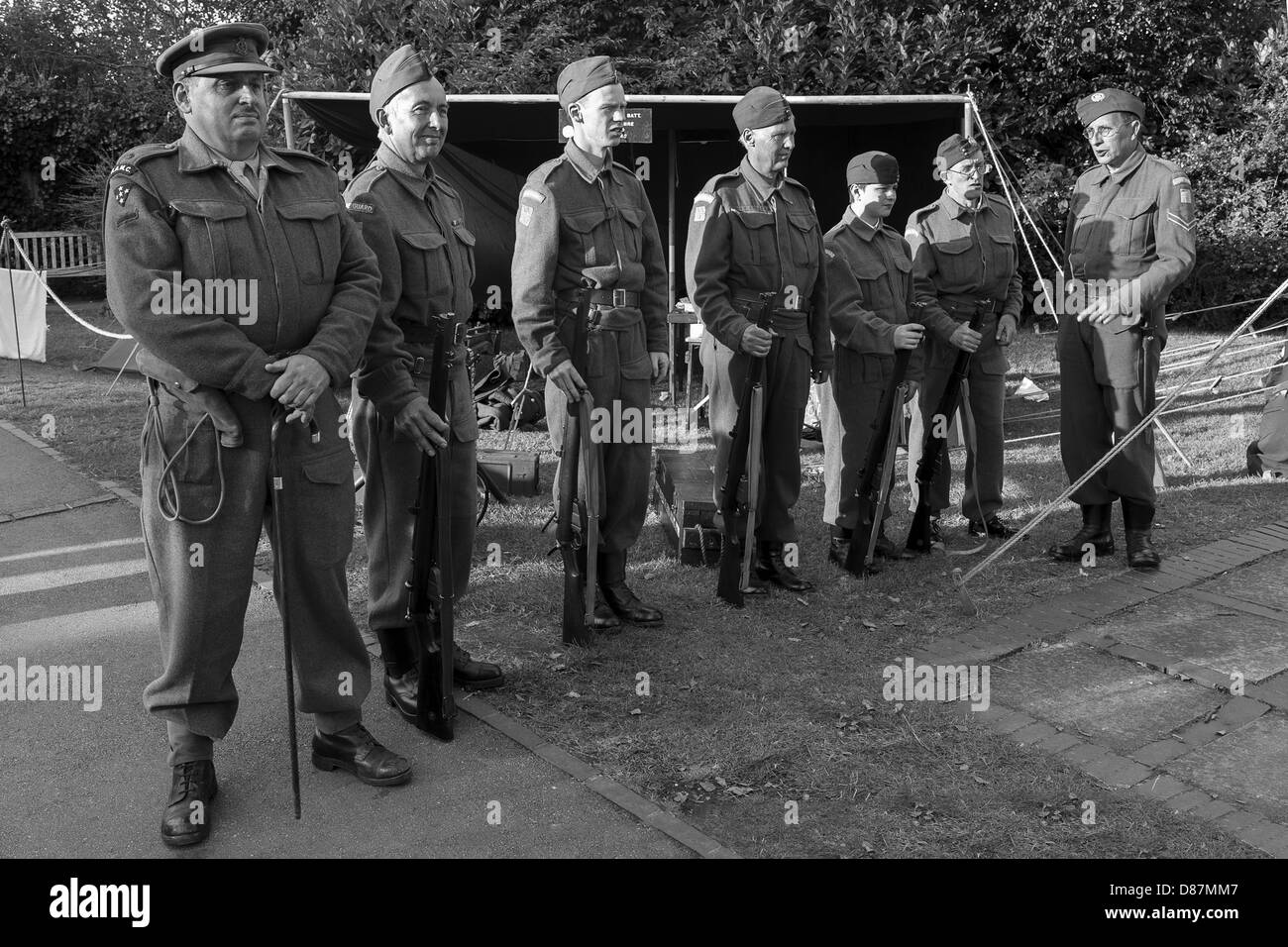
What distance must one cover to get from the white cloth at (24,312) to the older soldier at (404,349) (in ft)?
24.0

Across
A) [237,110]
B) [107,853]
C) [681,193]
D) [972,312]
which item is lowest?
[107,853]

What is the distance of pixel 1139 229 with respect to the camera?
596 cm

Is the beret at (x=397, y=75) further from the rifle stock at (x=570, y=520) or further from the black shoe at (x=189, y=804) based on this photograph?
the black shoe at (x=189, y=804)

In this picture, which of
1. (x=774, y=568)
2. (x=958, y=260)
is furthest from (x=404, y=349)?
(x=958, y=260)

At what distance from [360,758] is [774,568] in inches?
100

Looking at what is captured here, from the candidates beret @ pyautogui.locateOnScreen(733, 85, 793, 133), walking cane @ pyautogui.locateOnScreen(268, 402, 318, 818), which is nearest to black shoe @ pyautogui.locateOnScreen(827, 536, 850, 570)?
beret @ pyautogui.locateOnScreen(733, 85, 793, 133)

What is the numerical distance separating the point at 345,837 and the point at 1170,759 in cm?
264

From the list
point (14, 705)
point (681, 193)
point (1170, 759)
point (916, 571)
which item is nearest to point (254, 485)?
point (14, 705)

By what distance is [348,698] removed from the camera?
376cm

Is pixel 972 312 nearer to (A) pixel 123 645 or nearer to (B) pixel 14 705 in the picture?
(A) pixel 123 645

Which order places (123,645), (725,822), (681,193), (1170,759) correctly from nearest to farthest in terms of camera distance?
(725,822) → (1170,759) → (123,645) → (681,193)

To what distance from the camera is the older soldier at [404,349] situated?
13.2ft

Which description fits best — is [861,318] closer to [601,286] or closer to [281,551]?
[601,286]

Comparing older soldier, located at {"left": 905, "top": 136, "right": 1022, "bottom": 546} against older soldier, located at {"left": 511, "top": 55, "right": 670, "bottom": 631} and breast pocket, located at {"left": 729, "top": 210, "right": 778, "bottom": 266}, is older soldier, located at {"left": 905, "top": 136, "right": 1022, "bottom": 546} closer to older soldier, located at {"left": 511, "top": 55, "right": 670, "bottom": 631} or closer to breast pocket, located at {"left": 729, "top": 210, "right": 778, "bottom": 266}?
breast pocket, located at {"left": 729, "top": 210, "right": 778, "bottom": 266}
